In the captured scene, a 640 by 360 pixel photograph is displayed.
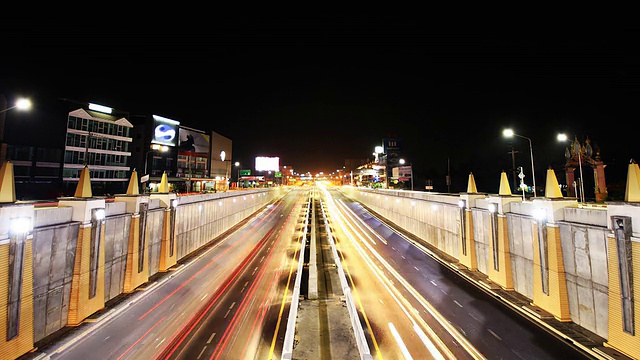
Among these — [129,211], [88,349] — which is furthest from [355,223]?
[88,349]

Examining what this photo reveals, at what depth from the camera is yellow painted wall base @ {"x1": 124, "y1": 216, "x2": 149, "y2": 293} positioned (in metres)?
18.8

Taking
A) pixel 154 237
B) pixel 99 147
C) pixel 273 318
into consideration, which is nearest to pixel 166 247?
pixel 154 237

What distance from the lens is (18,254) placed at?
11.4 metres

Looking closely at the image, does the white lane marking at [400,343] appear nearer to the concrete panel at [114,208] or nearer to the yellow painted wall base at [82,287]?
the yellow painted wall base at [82,287]

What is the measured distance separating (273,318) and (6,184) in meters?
15.6

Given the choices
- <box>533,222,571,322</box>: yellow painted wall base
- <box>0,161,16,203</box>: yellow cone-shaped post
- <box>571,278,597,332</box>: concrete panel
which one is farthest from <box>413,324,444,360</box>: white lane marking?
<box>0,161,16,203</box>: yellow cone-shaped post

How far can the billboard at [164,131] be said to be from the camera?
74000mm

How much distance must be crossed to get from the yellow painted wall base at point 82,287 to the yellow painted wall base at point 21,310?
95.0 inches

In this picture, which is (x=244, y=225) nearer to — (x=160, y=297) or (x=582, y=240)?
(x=160, y=297)

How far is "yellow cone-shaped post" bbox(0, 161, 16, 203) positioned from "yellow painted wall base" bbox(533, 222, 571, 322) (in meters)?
30.4

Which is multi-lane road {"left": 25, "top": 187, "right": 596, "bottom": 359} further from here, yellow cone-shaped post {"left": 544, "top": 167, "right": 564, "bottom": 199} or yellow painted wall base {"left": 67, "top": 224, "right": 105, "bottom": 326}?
yellow cone-shaped post {"left": 544, "top": 167, "right": 564, "bottom": 199}

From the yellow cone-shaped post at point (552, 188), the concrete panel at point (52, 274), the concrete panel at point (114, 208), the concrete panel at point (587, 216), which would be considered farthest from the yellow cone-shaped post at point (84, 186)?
the yellow cone-shaped post at point (552, 188)

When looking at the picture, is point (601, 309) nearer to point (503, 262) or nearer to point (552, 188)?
point (503, 262)

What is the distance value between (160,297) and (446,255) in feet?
94.2
